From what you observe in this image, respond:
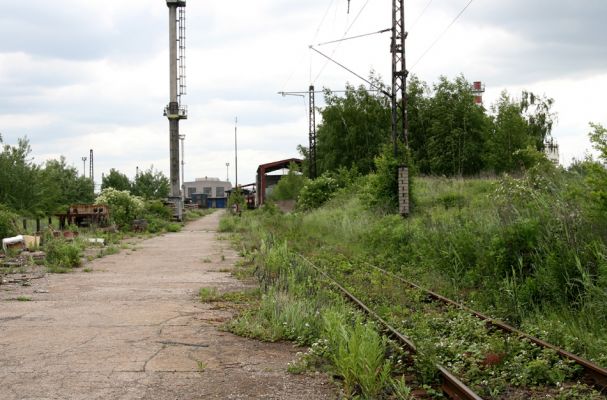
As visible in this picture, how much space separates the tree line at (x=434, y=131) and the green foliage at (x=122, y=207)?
81.7ft

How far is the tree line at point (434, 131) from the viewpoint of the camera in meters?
57.2

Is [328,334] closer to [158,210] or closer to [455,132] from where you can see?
[158,210]

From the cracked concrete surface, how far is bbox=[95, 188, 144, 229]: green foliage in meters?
23.1

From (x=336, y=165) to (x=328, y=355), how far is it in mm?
57642

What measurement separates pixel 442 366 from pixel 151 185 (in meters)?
82.0

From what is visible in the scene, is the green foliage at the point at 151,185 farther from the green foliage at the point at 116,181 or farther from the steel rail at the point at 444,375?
the steel rail at the point at 444,375

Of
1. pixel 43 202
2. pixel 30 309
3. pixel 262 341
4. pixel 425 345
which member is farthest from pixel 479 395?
pixel 43 202

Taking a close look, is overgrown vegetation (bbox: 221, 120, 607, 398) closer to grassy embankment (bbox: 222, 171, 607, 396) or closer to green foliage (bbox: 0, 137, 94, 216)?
grassy embankment (bbox: 222, 171, 607, 396)

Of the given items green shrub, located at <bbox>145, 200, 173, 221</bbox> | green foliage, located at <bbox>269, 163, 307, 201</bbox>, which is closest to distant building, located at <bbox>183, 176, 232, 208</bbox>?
green foliage, located at <bbox>269, 163, 307, 201</bbox>

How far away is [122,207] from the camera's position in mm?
37000

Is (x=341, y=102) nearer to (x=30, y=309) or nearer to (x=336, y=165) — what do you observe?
(x=336, y=165)

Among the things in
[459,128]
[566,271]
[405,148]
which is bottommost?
[566,271]

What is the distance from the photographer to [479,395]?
18.0ft

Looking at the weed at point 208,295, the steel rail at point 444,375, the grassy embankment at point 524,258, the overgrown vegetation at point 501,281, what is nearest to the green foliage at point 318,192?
the grassy embankment at point 524,258
